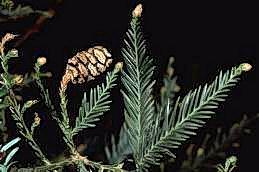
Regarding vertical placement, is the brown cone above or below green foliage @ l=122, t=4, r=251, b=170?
above

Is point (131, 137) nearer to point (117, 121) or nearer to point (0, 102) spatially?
point (0, 102)

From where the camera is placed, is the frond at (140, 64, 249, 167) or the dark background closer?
the frond at (140, 64, 249, 167)

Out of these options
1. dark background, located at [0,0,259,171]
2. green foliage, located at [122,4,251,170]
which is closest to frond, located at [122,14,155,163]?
green foliage, located at [122,4,251,170]

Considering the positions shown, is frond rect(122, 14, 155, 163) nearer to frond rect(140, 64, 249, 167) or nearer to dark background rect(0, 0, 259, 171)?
frond rect(140, 64, 249, 167)

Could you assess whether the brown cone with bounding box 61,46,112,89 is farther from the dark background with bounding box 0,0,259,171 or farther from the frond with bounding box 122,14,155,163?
the dark background with bounding box 0,0,259,171

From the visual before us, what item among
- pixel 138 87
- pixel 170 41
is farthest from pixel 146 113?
pixel 170 41

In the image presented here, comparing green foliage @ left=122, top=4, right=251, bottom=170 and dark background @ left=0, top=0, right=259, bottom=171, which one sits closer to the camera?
green foliage @ left=122, top=4, right=251, bottom=170
